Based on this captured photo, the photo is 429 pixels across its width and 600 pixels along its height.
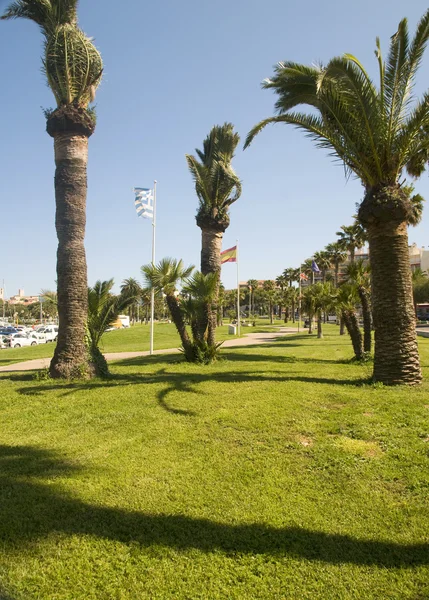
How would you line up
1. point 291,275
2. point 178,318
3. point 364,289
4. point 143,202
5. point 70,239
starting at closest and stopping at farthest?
point 70,239 → point 178,318 → point 364,289 → point 143,202 → point 291,275

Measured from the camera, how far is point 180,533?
3.69m

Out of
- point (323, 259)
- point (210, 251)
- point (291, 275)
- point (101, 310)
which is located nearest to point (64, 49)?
point (101, 310)

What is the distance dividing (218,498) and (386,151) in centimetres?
817

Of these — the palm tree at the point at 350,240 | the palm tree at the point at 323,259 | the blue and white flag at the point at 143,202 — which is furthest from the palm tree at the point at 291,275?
the blue and white flag at the point at 143,202

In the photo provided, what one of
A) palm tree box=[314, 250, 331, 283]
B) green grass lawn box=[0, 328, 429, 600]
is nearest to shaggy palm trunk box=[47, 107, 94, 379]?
green grass lawn box=[0, 328, 429, 600]

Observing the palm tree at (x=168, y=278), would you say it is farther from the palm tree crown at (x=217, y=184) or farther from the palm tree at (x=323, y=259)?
the palm tree at (x=323, y=259)

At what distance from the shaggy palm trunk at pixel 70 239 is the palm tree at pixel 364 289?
9101 millimetres

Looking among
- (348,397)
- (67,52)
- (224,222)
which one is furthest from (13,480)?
(224,222)

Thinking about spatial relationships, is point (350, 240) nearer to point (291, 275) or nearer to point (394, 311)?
point (394, 311)

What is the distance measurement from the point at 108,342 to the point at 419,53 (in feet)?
97.6

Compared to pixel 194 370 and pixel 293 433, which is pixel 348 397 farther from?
pixel 194 370

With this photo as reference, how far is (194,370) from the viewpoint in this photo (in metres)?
12.4

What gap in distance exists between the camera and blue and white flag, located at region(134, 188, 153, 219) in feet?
67.9

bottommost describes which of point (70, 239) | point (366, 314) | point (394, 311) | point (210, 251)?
point (366, 314)
